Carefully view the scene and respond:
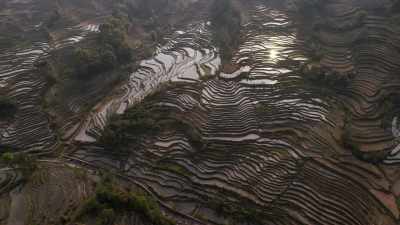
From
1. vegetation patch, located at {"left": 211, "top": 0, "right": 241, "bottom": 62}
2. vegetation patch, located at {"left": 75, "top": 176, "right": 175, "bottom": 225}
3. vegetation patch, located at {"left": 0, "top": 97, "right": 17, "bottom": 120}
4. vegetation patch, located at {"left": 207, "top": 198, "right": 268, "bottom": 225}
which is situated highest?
vegetation patch, located at {"left": 211, "top": 0, "right": 241, "bottom": 62}

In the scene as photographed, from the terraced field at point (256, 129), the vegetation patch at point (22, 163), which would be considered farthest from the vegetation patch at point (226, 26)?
the vegetation patch at point (22, 163)

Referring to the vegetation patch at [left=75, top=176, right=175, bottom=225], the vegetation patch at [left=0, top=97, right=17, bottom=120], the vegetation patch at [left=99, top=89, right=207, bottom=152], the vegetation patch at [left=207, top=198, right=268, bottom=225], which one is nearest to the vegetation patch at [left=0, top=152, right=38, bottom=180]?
the vegetation patch at [left=99, top=89, right=207, bottom=152]

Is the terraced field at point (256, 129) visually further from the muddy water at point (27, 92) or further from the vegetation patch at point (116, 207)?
the vegetation patch at point (116, 207)

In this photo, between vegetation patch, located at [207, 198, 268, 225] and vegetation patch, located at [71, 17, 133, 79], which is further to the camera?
vegetation patch, located at [71, 17, 133, 79]

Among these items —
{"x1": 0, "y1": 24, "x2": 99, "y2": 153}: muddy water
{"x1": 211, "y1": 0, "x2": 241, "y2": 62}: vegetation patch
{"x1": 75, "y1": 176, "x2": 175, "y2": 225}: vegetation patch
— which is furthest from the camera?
{"x1": 211, "y1": 0, "x2": 241, "y2": 62}: vegetation patch

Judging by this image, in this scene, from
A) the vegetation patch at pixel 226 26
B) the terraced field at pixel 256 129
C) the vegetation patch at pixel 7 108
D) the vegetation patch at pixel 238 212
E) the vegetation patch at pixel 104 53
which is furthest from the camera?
the vegetation patch at pixel 226 26

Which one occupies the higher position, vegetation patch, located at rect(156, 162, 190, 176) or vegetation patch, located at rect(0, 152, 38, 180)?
vegetation patch, located at rect(0, 152, 38, 180)

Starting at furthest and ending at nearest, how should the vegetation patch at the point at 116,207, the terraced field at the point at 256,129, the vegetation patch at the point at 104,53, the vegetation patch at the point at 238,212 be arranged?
the vegetation patch at the point at 104,53
the terraced field at the point at 256,129
the vegetation patch at the point at 238,212
the vegetation patch at the point at 116,207

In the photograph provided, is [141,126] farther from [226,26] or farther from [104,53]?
[226,26]

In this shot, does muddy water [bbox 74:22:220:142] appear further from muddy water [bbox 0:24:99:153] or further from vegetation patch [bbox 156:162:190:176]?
vegetation patch [bbox 156:162:190:176]

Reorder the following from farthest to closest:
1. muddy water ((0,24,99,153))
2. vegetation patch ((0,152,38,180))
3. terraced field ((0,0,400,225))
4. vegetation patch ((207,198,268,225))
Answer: muddy water ((0,24,99,153))
vegetation patch ((0,152,38,180))
terraced field ((0,0,400,225))
vegetation patch ((207,198,268,225))
